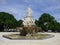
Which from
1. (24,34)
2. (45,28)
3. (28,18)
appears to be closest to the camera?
(24,34)

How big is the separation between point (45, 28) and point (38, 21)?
4.32 metres

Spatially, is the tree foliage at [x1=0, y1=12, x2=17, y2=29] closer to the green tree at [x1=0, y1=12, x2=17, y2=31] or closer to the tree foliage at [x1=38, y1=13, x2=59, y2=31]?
the green tree at [x1=0, y1=12, x2=17, y2=31]

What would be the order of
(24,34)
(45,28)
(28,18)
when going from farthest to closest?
(45,28) → (28,18) → (24,34)

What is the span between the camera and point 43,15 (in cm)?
6094

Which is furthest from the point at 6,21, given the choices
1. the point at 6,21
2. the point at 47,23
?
the point at 47,23

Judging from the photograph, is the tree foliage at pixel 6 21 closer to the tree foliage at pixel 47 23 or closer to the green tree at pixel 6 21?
the green tree at pixel 6 21

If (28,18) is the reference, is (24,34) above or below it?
below

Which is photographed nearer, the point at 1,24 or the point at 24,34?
the point at 24,34

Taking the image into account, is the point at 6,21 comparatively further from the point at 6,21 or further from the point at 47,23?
the point at 47,23

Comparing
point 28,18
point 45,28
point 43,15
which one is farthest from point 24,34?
point 43,15

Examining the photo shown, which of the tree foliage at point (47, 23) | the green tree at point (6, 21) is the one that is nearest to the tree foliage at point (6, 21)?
the green tree at point (6, 21)

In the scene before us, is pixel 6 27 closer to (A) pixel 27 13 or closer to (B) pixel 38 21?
(B) pixel 38 21

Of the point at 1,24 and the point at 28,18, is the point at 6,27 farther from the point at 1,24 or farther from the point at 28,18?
the point at 28,18

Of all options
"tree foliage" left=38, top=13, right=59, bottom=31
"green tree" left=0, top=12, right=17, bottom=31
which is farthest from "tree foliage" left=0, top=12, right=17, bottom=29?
"tree foliage" left=38, top=13, right=59, bottom=31
